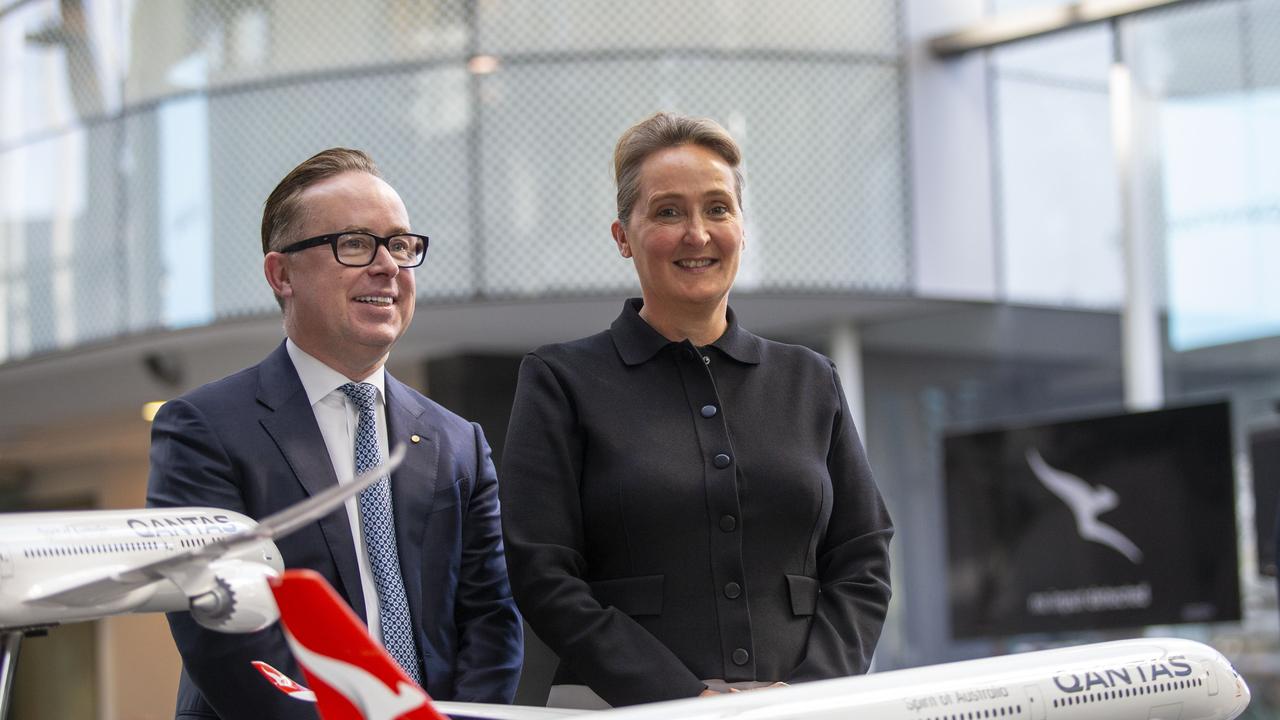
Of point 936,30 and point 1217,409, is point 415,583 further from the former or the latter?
point 936,30

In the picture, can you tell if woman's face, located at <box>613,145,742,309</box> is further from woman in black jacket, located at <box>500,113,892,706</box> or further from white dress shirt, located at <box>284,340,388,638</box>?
white dress shirt, located at <box>284,340,388,638</box>

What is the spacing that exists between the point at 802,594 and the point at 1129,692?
0.58m

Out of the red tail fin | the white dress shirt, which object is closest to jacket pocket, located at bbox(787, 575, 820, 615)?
the white dress shirt

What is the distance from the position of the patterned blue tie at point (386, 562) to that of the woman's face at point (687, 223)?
57cm

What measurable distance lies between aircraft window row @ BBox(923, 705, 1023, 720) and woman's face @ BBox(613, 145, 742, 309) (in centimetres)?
92

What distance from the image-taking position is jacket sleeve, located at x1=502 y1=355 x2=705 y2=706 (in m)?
2.69

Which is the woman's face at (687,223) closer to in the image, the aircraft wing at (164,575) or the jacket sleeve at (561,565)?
the jacket sleeve at (561,565)

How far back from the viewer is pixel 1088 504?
368 inches

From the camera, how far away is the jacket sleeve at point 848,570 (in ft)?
9.35

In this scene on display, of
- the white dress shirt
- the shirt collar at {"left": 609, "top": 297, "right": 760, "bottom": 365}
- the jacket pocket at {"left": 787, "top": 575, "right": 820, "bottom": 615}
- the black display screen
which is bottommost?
the black display screen

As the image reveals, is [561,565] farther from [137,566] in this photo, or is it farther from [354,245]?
[137,566]

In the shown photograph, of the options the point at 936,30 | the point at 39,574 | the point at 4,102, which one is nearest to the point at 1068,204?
the point at 936,30

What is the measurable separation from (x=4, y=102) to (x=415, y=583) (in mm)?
9808

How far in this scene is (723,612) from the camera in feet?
9.23
